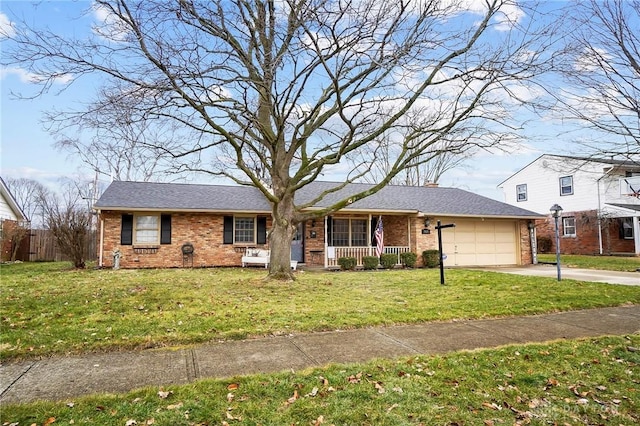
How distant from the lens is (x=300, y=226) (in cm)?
1716

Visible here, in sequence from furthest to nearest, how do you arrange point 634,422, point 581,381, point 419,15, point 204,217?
point 204,217 → point 419,15 → point 581,381 → point 634,422

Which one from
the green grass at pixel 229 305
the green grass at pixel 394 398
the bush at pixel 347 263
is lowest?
the green grass at pixel 394 398

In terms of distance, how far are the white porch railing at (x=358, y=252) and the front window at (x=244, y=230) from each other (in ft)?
11.2

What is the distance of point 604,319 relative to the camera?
6512mm

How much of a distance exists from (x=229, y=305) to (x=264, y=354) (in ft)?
9.35

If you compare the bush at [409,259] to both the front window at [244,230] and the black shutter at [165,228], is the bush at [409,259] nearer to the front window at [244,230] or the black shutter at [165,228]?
the front window at [244,230]

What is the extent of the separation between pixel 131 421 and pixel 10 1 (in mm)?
7552

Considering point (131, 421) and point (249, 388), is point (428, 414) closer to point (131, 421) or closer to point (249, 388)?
point (249, 388)

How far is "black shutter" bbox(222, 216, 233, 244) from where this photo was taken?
16.1m

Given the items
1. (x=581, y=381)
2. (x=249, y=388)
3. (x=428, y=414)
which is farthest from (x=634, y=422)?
(x=249, y=388)

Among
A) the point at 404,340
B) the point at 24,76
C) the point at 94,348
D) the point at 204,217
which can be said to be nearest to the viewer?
the point at 94,348

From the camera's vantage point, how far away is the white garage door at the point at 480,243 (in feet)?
57.5

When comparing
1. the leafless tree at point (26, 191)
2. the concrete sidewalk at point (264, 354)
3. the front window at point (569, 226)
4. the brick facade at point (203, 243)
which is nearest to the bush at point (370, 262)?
the brick facade at point (203, 243)

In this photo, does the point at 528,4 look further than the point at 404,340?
Yes
